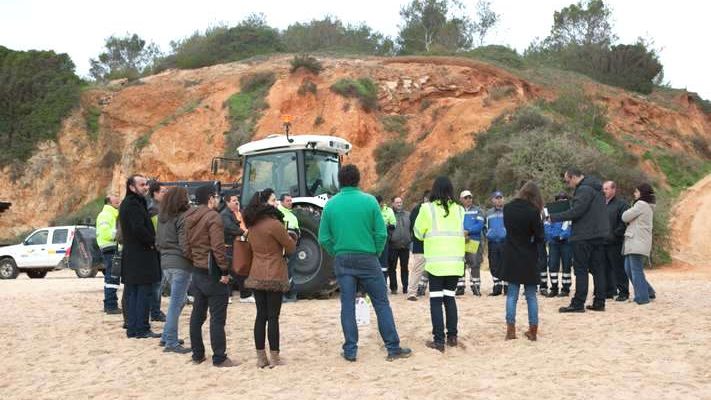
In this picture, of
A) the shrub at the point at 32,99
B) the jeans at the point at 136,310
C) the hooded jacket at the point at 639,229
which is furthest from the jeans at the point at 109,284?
the shrub at the point at 32,99

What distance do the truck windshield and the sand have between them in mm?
2782

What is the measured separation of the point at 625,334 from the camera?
8.52 metres

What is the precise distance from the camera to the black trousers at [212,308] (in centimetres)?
758

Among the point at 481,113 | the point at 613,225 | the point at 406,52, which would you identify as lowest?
the point at 613,225

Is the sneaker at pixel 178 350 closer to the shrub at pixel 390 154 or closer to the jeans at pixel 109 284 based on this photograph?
the jeans at pixel 109 284

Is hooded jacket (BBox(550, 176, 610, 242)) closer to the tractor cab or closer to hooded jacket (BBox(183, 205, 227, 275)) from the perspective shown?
the tractor cab

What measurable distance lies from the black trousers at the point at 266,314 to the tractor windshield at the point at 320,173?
5631mm

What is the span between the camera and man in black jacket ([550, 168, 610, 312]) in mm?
9945

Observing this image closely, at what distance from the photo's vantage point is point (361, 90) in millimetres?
32875

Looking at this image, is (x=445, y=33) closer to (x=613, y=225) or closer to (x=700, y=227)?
(x=700, y=227)

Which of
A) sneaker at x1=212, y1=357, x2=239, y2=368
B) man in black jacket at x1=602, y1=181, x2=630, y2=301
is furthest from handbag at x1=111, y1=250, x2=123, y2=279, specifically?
man in black jacket at x1=602, y1=181, x2=630, y2=301

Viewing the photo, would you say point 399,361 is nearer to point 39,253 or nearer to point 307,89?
point 39,253

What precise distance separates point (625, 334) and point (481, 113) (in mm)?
22009

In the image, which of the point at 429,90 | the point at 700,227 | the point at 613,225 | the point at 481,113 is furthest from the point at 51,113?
the point at 613,225
